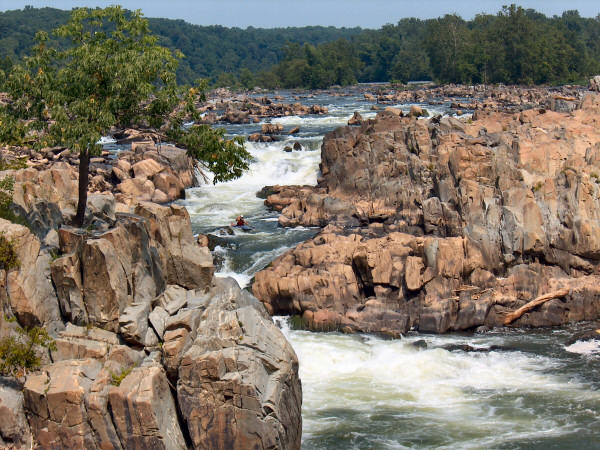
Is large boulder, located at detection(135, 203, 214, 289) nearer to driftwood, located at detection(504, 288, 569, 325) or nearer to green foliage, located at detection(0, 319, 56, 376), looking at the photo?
green foliage, located at detection(0, 319, 56, 376)

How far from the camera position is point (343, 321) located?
2525cm

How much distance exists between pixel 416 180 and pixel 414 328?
36.0ft

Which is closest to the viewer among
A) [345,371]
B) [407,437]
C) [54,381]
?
[54,381]

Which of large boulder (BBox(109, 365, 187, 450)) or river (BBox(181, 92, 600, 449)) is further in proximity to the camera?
river (BBox(181, 92, 600, 449))

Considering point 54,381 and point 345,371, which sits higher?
point 54,381

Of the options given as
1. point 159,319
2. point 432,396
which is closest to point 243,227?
point 432,396

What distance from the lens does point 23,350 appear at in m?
14.6

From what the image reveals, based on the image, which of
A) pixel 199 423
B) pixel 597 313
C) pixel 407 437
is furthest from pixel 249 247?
pixel 199 423

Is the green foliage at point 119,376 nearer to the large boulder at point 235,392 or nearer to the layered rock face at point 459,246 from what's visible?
the large boulder at point 235,392

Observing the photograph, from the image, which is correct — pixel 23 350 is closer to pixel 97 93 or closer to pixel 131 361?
pixel 131 361

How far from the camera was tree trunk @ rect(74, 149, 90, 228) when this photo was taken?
18.6 meters

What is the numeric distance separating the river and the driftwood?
23.0 inches

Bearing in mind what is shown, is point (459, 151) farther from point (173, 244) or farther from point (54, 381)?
point (54, 381)

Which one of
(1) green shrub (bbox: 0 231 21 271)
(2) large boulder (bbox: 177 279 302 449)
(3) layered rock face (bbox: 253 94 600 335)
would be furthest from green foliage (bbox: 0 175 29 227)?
(3) layered rock face (bbox: 253 94 600 335)
